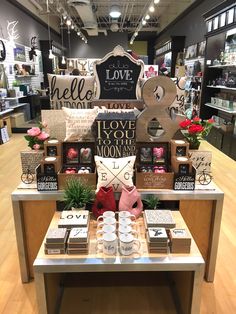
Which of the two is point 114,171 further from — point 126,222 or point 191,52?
point 191,52

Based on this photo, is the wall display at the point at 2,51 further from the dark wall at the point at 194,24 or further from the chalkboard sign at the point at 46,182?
the chalkboard sign at the point at 46,182

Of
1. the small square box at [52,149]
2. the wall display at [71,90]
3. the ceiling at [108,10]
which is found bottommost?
the small square box at [52,149]

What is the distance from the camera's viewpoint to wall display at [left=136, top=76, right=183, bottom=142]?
2145 mm

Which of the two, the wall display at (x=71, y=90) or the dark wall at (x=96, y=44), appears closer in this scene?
the wall display at (x=71, y=90)

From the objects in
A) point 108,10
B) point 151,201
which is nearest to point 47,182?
point 151,201

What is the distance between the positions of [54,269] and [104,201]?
20.7 inches

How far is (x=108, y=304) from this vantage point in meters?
1.98

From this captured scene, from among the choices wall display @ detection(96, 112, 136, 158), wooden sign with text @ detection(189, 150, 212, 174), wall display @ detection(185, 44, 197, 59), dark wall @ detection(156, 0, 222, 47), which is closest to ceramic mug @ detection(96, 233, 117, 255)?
wall display @ detection(96, 112, 136, 158)

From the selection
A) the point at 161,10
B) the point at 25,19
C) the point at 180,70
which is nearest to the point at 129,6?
the point at 161,10

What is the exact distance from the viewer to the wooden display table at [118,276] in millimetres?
1479

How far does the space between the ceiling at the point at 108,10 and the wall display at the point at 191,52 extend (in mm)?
1424

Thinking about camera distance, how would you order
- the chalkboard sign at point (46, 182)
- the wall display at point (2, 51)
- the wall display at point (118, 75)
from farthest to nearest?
the wall display at point (2, 51) < the wall display at point (118, 75) < the chalkboard sign at point (46, 182)

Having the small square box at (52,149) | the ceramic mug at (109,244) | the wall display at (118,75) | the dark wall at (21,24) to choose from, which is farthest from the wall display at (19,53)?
the ceramic mug at (109,244)

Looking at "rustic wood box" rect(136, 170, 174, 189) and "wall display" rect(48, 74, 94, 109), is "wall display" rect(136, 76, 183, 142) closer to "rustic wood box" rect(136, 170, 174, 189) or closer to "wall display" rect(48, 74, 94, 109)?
"rustic wood box" rect(136, 170, 174, 189)
